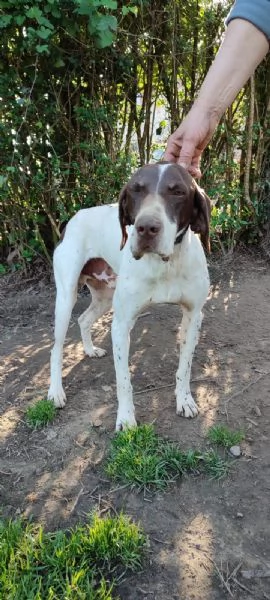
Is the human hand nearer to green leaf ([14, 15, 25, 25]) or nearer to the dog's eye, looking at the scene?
the dog's eye

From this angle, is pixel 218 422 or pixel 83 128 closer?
pixel 218 422

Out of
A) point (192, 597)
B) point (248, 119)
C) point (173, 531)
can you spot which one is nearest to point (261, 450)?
point (173, 531)

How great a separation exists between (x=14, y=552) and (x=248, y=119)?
15.4 feet

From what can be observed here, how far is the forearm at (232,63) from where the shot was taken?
255cm

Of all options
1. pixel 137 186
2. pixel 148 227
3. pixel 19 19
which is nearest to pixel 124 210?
pixel 137 186

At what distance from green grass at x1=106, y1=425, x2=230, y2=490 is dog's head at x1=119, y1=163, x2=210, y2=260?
1025mm

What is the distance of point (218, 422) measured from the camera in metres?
3.17

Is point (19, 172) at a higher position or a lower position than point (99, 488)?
higher

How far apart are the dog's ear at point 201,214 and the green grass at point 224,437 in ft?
3.47

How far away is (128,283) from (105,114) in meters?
2.58

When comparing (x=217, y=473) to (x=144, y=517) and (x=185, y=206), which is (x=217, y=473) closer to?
(x=144, y=517)

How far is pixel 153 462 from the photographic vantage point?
2672mm

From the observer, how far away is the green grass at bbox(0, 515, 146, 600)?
6.39 feet

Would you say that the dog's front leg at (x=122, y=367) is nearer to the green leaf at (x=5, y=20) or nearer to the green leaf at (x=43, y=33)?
the green leaf at (x=43, y=33)
